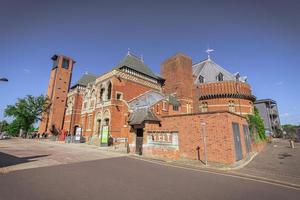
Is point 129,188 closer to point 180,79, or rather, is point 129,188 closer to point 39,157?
→ point 39,157

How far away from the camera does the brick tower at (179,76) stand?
32000 mm

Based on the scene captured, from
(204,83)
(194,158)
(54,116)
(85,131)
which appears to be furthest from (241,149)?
(54,116)

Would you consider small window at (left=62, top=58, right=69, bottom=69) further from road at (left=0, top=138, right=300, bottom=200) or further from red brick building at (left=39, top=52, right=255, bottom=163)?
road at (left=0, top=138, right=300, bottom=200)

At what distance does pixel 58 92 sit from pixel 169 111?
3765 centimetres

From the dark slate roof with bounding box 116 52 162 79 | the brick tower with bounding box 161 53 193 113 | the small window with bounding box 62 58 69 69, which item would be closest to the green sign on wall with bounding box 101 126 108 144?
the dark slate roof with bounding box 116 52 162 79

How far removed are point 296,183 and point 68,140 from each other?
31.6m

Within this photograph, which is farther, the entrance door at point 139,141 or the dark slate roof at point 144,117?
the entrance door at point 139,141

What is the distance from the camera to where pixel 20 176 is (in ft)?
22.7

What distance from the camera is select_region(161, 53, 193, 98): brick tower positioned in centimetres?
3200

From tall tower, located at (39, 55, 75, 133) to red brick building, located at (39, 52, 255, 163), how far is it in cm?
453

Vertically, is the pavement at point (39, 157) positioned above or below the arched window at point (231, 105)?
below

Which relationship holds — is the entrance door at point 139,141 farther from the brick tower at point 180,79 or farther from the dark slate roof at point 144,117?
the brick tower at point 180,79

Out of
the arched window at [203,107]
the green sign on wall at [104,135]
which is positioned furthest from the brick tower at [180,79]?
the green sign on wall at [104,135]

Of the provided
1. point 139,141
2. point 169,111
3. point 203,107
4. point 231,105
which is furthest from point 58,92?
point 231,105
